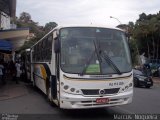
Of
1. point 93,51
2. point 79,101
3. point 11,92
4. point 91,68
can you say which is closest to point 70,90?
point 79,101

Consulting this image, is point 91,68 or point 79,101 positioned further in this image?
point 91,68

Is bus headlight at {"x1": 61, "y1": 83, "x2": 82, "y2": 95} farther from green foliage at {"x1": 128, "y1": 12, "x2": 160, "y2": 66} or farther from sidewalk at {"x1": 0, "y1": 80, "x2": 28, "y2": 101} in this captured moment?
green foliage at {"x1": 128, "y1": 12, "x2": 160, "y2": 66}

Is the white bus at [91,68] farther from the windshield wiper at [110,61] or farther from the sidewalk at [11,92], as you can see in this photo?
the sidewalk at [11,92]

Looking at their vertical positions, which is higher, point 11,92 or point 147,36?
point 147,36

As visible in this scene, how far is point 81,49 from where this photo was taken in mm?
11680

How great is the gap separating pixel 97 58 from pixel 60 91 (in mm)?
1609

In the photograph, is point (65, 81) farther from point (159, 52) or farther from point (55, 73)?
point (159, 52)

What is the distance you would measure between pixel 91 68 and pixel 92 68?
33 millimetres

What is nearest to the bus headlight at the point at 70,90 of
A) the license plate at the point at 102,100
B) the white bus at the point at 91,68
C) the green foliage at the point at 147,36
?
the white bus at the point at 91,68

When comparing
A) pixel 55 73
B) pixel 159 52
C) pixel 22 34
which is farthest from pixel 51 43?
pixel 159 52

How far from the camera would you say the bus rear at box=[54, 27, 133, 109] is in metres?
11.2

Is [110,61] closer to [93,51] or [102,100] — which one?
[93,51]

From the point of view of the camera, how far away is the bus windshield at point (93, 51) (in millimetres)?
11430

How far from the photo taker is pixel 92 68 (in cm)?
1138
